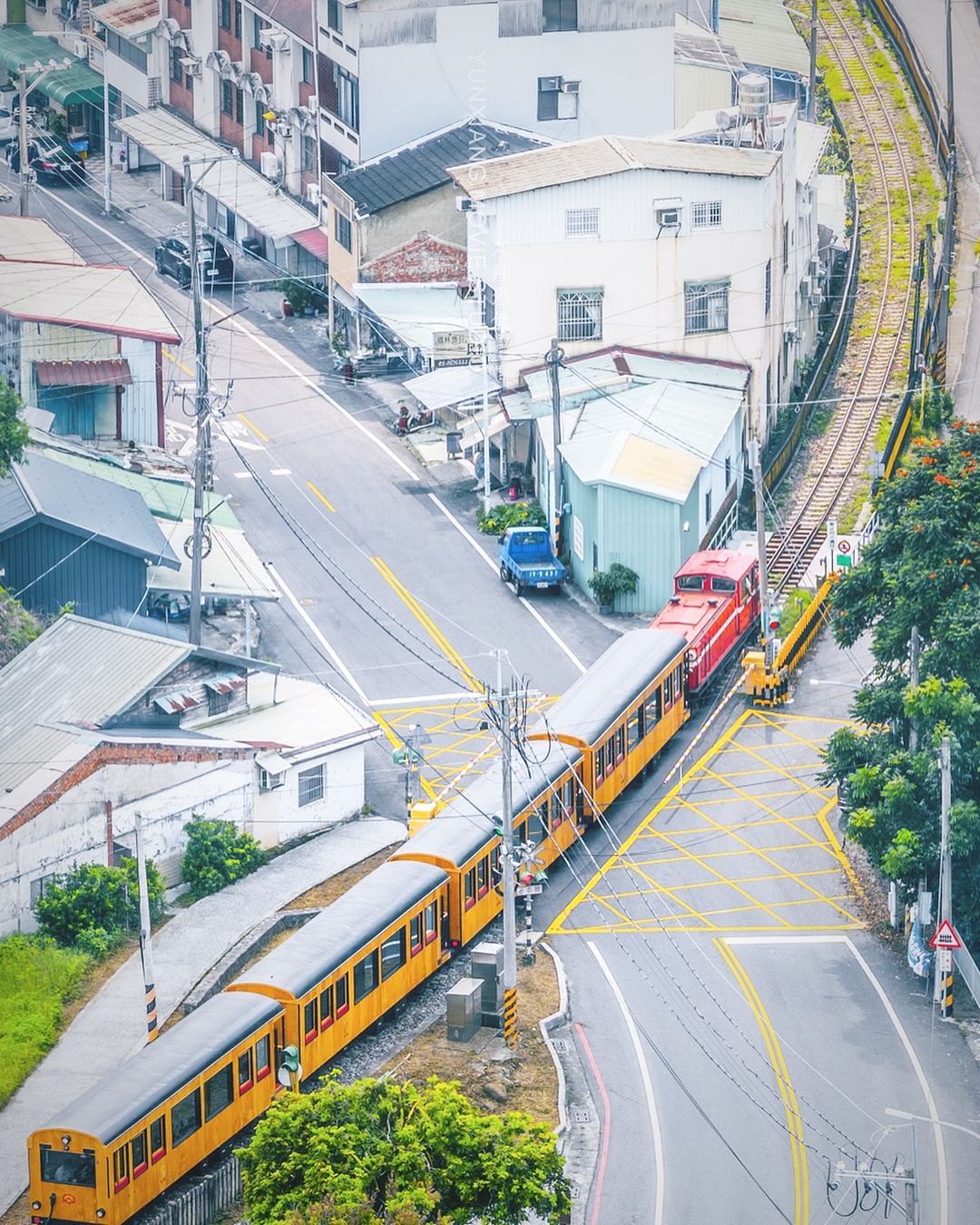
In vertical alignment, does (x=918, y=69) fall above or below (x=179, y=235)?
above

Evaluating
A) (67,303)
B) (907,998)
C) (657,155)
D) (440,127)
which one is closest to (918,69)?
(440,127)

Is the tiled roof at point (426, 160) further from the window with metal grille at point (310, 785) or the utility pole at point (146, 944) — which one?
the utility pole at point (146, 944)

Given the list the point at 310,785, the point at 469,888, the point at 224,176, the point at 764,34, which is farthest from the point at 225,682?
the point at 764,34

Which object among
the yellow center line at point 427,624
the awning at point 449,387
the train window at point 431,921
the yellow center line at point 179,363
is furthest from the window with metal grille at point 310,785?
the yellow center line at point 179,363

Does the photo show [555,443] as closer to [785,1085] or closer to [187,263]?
[187,263]

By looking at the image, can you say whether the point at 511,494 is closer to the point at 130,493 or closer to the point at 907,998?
the point at 130,493

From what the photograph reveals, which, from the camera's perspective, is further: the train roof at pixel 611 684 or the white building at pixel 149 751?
the train roof at pixel 611 684
